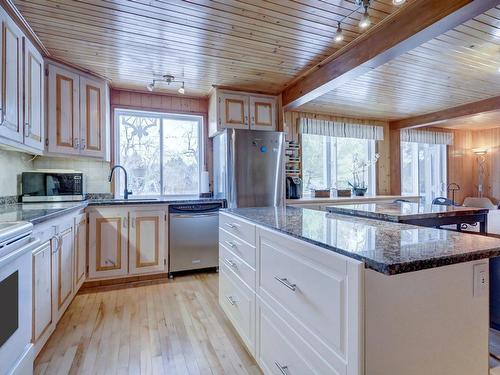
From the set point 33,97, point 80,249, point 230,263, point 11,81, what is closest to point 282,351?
point 230,263

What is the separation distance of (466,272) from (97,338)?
228cm

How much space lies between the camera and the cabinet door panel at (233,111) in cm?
351

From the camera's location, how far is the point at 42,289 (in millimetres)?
1738

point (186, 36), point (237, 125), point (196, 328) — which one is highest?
point (186, 36)

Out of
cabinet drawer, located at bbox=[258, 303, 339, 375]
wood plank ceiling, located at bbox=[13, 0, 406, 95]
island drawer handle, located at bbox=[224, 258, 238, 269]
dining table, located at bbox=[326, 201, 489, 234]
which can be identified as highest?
wood plank ceiling, located at bbox=[13, 0, 406, 95]

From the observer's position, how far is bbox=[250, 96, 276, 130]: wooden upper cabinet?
365cm

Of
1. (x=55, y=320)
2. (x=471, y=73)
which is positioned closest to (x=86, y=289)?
(x=55, y=320)

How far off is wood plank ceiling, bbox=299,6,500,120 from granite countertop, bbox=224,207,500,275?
2008 mm

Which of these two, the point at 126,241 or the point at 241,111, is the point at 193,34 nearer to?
the point at 241,111

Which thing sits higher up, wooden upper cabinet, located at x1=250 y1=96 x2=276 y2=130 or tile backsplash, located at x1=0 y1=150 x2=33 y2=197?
wooden upper cabinet, located at x1=250 y1=96 x2=276 y2=130

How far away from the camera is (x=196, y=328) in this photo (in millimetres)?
2086

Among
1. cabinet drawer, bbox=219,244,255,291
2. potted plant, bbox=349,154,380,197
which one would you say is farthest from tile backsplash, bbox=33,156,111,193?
potted plant, bbox=349,154,380,197

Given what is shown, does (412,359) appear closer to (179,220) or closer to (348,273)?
(348,273)

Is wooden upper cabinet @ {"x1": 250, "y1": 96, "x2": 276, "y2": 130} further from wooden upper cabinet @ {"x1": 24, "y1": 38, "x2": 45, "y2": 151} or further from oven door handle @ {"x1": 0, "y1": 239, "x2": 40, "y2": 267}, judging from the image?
oven door handle @ {"x1": 0, "y1": 239, "x2": 40, "y2": 267}
